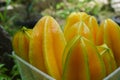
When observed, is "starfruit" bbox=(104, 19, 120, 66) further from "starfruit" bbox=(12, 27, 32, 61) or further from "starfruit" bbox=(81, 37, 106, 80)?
"starfruit" bbox=(12, 27, 32, 61)

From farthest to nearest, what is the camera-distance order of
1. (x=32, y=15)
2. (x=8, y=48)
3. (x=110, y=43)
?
(x=32, y=15) → (x=8, y=48) → (x=110, y=43)

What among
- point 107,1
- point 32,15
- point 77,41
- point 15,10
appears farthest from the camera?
point 107,1

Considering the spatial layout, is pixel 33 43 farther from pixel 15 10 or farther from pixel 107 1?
pixel 107 1

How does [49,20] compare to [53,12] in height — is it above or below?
above

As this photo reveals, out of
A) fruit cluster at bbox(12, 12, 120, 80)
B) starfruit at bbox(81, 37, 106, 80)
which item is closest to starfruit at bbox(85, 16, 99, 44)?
fruit cluster at bbox(12, 12, 120, 80)

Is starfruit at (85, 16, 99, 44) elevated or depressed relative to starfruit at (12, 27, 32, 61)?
elevated

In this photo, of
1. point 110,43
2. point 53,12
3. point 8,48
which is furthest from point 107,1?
point 110,43

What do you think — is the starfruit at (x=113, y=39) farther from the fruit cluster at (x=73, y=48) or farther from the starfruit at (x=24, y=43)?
the starfruit at (x=24, y=43)

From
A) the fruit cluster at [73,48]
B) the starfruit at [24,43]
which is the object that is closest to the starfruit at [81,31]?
the fruit cluster at [73,48]
